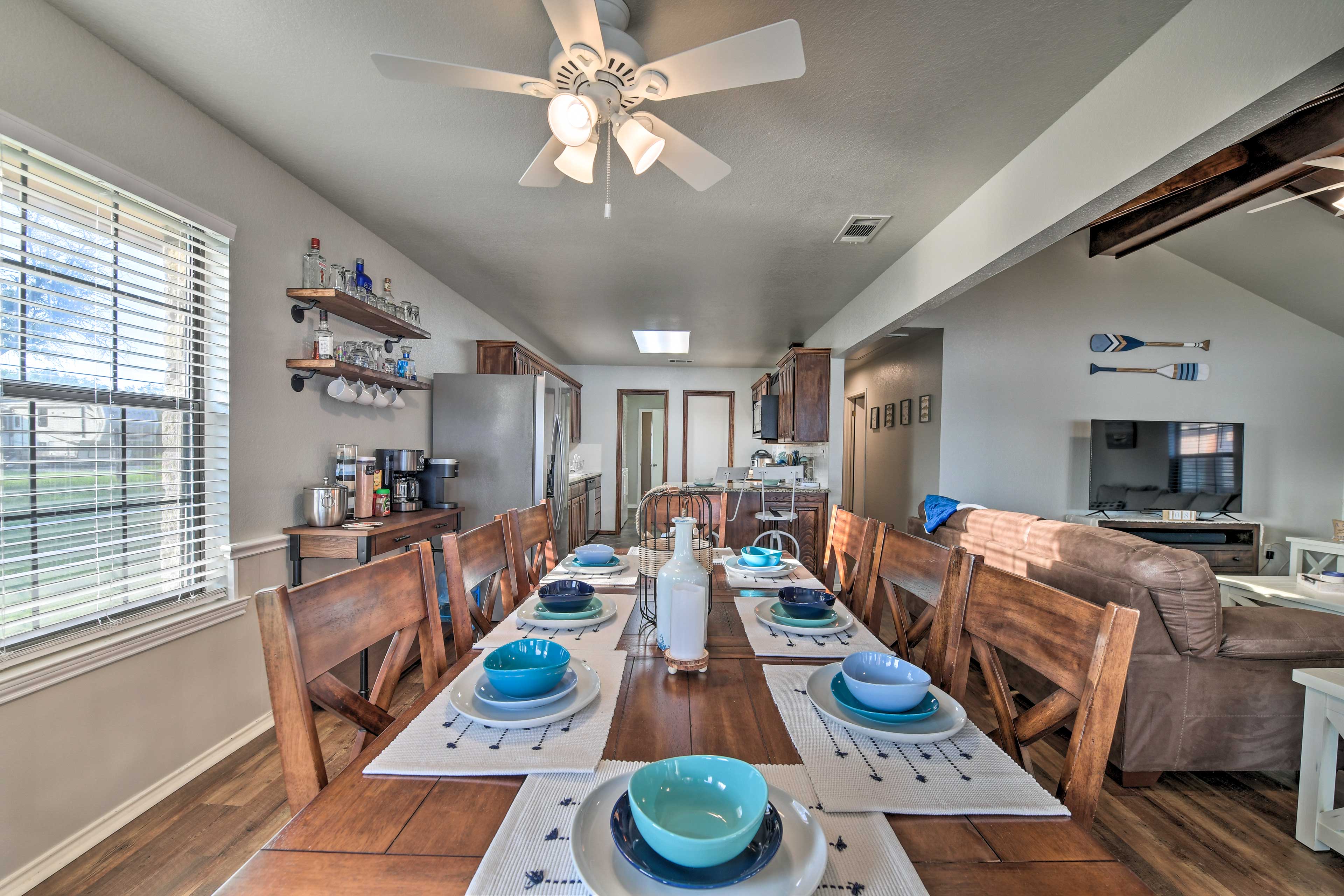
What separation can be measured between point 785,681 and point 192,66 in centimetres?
253

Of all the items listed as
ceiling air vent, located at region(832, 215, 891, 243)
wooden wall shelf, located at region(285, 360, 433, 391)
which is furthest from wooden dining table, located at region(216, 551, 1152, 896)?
ceiling air vent, located at region(832, 215, 891, 243)

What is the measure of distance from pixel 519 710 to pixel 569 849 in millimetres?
339

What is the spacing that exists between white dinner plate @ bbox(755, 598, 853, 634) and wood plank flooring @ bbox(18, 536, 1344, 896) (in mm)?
480

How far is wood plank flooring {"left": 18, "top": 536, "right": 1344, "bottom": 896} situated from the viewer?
1.64 meters

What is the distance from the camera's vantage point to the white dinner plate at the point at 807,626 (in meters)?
1.40

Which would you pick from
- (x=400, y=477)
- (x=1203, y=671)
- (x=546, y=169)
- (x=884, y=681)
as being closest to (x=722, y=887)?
(x=884, y=681)

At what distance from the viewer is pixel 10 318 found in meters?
1.58

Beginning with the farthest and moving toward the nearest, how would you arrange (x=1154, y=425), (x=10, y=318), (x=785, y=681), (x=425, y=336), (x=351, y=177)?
1. (x=1154, y=425)
2. (x=425, y=336)
3. (x=351, y=177)
4. (x=10, y=318)
5. (x=785, y=681)

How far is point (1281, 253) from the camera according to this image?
472 centimetres

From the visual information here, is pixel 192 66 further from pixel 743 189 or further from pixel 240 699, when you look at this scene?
pixel 240 699

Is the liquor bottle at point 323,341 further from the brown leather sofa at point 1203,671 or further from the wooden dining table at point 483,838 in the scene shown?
the brown leather sofa at point 1203,671

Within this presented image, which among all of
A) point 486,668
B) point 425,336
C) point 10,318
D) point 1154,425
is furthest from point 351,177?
point 1154,425

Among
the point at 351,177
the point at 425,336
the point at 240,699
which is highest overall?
the point at 351,177

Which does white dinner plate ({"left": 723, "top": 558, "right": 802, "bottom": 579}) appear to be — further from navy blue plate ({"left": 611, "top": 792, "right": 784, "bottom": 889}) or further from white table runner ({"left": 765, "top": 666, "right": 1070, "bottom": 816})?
navy blue plate ({"left": 611, "top": 792, "right": 784, "bottom": 889})
